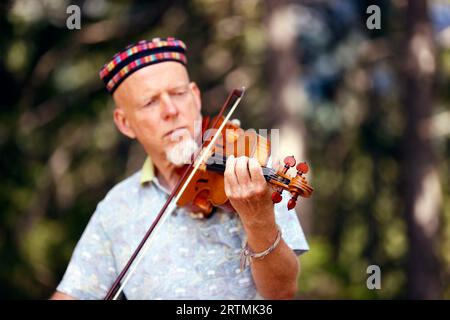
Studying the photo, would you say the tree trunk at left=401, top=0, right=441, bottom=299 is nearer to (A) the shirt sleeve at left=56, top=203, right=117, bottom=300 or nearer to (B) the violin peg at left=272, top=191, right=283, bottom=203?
(A) the shirt sleeve at left=56, top=203, right=117, bottom=300

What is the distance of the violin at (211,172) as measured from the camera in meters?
2.92

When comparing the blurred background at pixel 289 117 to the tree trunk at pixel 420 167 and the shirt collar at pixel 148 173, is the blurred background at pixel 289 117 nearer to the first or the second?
the tree trunk at pixel 420 167

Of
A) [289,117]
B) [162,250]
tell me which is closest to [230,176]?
[162,250]

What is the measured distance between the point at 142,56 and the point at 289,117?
6482 mm

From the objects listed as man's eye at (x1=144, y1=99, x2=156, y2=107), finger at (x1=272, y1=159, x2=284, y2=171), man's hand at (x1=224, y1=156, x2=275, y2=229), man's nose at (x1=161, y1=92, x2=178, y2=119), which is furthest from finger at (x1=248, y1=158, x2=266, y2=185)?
man's eye at (x1=144, y1=99, x2=156, y2=107)

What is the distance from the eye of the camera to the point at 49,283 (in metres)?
10.8

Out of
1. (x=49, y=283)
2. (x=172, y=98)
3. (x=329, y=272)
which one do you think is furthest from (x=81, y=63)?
(x=172, y=98)

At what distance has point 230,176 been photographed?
274 centimetres

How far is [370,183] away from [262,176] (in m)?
14.9

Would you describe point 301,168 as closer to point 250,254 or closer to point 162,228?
point 250,254

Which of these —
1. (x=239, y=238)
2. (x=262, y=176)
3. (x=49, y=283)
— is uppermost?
(x=262, y=176)

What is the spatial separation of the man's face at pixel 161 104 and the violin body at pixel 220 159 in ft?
0.38
